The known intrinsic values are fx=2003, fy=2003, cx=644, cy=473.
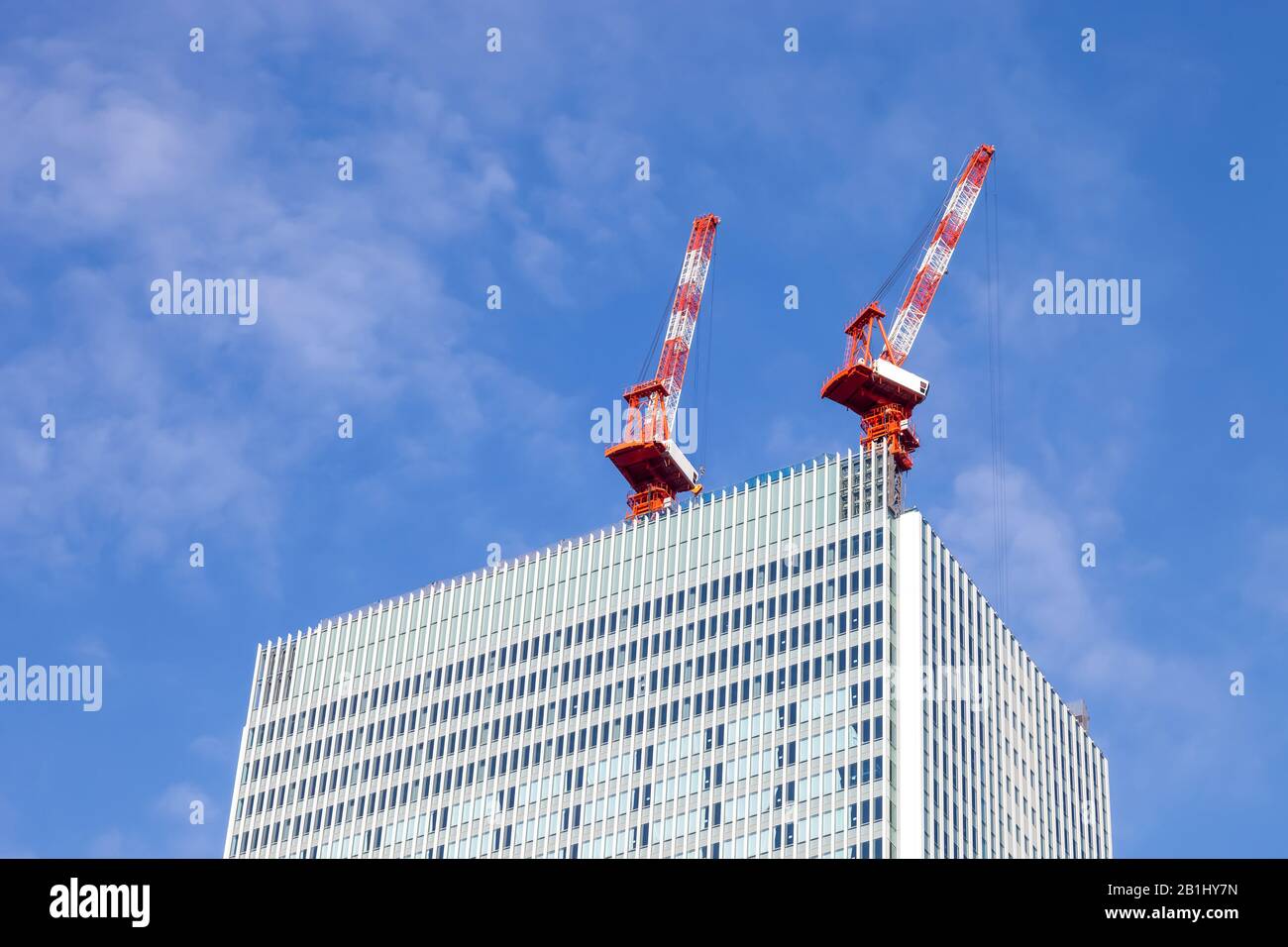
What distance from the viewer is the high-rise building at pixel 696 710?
145875mm

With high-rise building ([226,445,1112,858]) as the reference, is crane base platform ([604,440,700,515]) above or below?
above

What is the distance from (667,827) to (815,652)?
56.4 ft

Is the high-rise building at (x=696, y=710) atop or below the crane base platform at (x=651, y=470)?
below

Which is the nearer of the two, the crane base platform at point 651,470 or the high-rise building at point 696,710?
the high-rise building at point 696,710

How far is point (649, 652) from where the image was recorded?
162 metres

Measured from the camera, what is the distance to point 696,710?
510 feet

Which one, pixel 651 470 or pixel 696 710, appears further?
pixel 651 470

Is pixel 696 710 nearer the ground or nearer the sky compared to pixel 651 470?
nearer the ground

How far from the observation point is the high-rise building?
14588cm
